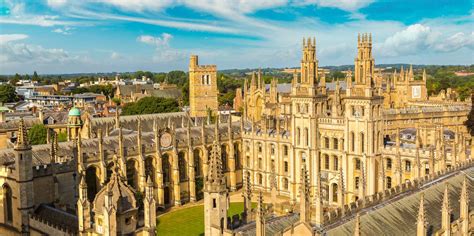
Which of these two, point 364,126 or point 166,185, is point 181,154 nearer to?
point 166,185

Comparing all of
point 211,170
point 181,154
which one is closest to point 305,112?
point 181,154

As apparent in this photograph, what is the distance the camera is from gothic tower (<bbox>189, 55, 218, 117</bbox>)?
80.4 meters

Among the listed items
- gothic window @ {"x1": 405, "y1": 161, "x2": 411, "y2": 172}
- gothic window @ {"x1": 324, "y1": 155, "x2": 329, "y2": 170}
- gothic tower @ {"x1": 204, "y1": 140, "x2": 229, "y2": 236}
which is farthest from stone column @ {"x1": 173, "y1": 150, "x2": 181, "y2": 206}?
gothic tower @ {"x1": 204, "y1": 140, "x2": 229, "y2": 236}

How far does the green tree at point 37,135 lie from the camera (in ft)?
195

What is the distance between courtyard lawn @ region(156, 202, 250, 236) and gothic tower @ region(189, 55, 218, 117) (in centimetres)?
3340

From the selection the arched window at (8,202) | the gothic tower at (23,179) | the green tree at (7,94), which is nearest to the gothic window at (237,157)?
the arched window at (8,202)

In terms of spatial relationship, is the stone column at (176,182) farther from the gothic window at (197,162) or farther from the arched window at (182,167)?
the gothic window at (197,162)

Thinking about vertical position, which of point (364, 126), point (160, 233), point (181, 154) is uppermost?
point (364, 126)

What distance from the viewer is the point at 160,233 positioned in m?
40.5

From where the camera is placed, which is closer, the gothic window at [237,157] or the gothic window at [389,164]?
the gothic window at [389,164]

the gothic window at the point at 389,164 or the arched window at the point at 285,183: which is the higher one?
the gothic window at the point at 389,164

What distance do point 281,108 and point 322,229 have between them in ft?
169

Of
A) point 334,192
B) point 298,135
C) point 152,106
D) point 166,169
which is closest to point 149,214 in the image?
point 166,169

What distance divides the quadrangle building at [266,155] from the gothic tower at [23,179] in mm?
62
